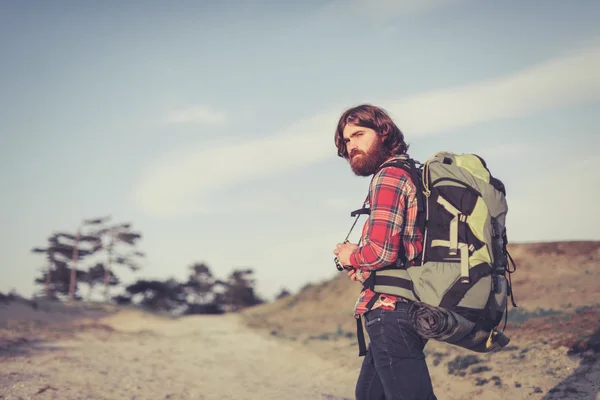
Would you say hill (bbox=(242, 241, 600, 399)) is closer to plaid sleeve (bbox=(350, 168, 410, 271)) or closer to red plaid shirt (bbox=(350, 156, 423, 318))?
red plaid shirt (bbox=(350, 156, 423, 318))

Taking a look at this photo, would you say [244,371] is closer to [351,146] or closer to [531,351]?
[531,351]

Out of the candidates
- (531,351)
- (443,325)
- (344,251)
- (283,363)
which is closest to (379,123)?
(344,251)

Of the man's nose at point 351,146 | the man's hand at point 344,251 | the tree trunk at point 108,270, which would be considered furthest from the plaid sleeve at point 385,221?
the tree trunk at point 108,270

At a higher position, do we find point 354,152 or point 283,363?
point 354,152

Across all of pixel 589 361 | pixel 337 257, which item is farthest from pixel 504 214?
pixel 589 361

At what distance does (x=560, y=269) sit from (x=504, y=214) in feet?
62.1

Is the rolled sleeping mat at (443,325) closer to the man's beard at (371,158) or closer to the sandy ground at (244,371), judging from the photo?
the man's beard at (371,158)

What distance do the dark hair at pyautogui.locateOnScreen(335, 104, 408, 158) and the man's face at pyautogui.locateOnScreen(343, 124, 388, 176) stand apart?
0.10 feet

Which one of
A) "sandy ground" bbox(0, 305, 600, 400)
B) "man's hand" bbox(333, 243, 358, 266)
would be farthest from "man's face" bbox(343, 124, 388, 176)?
"sandy ground" bbox(0, 305, 600, 400)

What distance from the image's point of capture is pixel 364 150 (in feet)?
9.30

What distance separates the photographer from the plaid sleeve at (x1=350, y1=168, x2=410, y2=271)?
248 cm

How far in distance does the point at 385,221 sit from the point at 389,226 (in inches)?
1.3

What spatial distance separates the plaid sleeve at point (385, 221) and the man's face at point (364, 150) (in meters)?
0.23

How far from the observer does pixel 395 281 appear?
8.31 feet
